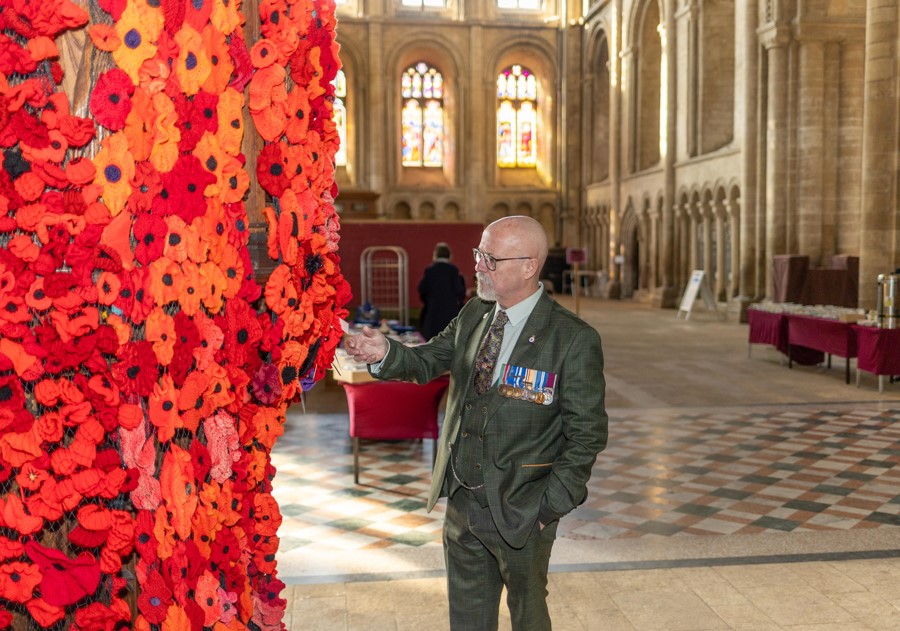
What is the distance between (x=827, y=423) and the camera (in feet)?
24.5

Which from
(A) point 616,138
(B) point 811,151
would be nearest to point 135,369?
(B) point 811,151

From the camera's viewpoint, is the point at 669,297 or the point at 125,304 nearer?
the point at 125,304

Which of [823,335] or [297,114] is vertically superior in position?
[297,114]

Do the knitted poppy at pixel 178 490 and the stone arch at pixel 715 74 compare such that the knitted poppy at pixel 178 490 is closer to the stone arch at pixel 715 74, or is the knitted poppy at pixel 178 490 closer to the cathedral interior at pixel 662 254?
the cathedral interior at pixel 662 254

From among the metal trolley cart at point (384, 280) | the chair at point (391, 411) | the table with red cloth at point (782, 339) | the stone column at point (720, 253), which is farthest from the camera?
the stone column at point (720, 253)

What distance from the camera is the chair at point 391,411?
5.66 metres

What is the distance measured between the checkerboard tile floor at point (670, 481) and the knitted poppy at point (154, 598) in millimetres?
2812

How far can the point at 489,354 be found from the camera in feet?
8.29

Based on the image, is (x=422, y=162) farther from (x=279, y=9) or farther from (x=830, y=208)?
(x=279, y=9)

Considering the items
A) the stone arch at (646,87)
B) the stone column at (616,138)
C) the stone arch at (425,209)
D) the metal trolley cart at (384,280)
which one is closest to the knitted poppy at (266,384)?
the metal trolley cart at (384,280)

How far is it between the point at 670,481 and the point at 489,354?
3554 mm

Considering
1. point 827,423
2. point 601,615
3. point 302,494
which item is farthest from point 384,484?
point 827,423

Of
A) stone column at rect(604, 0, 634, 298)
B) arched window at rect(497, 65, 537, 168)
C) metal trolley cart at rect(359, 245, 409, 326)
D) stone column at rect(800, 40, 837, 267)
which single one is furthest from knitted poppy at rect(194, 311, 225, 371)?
arched window at rect(497, 65, 537, 168)

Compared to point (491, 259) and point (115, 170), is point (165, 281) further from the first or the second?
point (491, 259)
